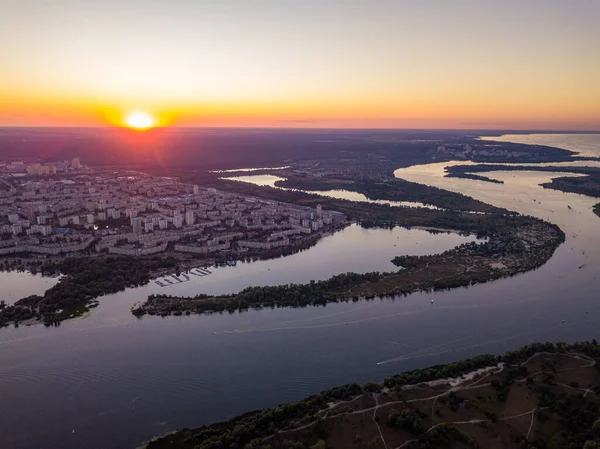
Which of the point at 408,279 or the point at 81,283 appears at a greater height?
the point at 81,283

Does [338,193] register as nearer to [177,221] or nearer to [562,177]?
[177,221]

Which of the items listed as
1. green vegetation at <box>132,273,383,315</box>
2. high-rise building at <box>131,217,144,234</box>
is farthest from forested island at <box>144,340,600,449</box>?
high-rise building at <box>131,217,144,234</box>

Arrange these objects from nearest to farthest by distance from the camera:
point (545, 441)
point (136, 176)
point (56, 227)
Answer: point (545, 441) < point (56, 227) < point (136, 176)

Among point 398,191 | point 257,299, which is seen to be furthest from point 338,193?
point 257,299

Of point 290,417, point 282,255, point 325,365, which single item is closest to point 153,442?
point 290,417

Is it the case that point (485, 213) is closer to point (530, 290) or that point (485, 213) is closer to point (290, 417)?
point (530, 290)

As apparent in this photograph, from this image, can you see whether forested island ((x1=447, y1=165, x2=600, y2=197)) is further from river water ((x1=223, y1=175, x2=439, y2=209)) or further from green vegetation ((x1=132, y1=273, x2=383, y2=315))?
green vegetation ((x1=132, y1=273, x2=383, y2=315))
